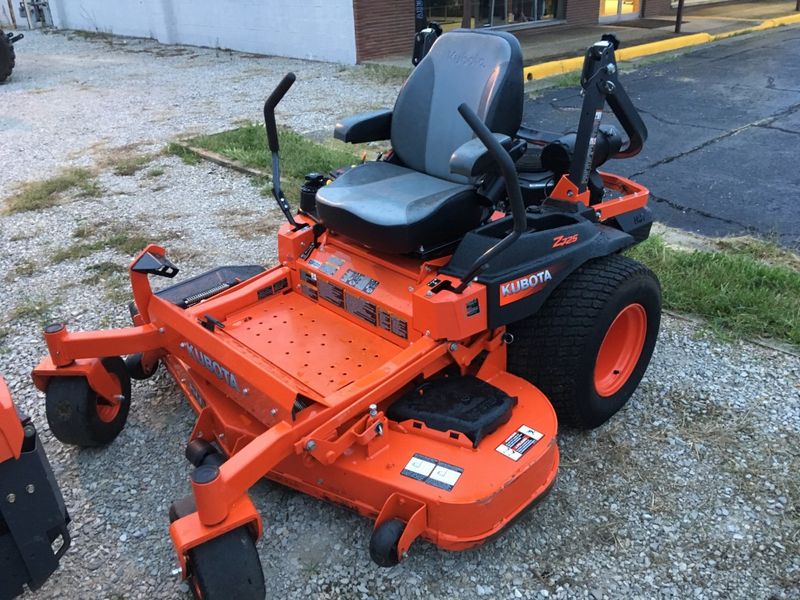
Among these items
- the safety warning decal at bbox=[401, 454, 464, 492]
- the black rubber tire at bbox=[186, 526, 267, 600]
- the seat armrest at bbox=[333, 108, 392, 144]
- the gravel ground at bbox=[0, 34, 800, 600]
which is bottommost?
the gravel ground at bbox=[0, 34, 800, 600]

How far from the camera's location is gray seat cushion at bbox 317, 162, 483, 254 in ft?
8.41

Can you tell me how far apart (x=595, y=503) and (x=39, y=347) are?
2.83 metres

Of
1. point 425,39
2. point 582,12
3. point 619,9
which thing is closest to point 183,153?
point 425,39

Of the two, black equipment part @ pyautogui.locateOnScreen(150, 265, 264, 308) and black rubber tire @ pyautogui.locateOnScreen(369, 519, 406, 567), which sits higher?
black equipment part @ pyautogui.locateOnScreen(150, 265, 264, 308)

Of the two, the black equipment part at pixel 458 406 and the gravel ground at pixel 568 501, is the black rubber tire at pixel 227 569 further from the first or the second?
the black equipment part at pixel 458 406

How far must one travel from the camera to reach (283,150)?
6227mm

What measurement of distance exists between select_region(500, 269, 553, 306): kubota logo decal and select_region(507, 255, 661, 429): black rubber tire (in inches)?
5.3

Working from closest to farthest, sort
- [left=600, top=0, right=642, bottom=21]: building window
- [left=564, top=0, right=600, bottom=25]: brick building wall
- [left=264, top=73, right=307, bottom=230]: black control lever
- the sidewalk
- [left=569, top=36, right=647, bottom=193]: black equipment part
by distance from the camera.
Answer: [left=569, top=36, right=647, bottom=193]: black equipment part
[left=264, top=73, right=307, bottom=230]: black control lever
the sidewalk
[left=564, top=0, right=600, bottom=25]: brick building wall
[left=600, top=0, right=642, bottom=21]: building window

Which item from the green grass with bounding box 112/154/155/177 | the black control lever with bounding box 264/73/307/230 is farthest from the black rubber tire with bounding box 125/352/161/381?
the green grass with bounding box 112/154/155/177

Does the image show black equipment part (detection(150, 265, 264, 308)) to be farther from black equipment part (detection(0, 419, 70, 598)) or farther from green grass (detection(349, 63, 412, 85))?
green grass (detection(349, 63, 412, 85))

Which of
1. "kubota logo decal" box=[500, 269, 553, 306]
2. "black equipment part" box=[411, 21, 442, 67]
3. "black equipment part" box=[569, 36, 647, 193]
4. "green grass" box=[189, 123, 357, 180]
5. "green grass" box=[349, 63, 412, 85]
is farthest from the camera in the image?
"green grass" box=[349, 63, 412, 85]

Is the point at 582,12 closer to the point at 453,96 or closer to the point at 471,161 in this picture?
the point at 453,96

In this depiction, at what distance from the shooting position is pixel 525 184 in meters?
2.98

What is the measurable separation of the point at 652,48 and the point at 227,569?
35.8ft
